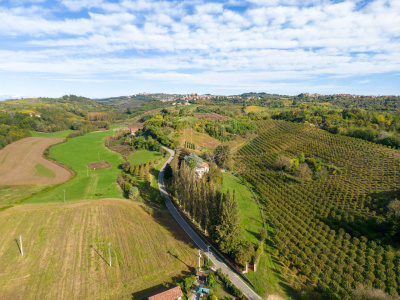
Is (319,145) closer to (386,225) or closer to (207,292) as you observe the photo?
(386,225)

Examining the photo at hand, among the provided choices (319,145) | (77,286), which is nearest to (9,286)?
(77,286)

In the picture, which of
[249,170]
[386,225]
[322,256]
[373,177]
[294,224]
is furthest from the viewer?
[249,170]

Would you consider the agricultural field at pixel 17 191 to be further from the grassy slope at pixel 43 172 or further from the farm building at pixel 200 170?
the farm building at pixel 200 170

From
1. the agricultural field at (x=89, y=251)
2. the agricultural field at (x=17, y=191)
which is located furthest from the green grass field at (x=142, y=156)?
the agricultural field at (x=89, y=251)

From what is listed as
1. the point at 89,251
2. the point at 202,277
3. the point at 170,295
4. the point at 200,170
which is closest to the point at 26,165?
the point at 89,251

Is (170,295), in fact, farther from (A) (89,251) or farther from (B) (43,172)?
(B) (43,172)

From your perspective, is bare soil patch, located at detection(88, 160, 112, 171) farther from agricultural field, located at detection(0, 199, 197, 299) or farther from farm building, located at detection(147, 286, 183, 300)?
farm building, located at detection(147, 286, 183, 300)

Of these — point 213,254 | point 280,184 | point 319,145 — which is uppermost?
point 319,145
